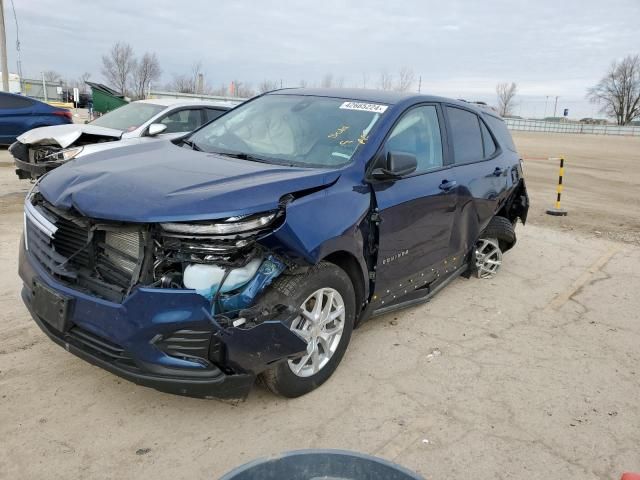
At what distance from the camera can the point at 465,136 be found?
504 cm

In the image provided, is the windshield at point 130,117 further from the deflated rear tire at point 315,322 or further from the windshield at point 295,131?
the deflated rear tire at point 315,322

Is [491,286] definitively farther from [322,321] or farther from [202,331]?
[202,331]

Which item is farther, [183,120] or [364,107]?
[183,120]

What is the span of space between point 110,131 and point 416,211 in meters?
6.22

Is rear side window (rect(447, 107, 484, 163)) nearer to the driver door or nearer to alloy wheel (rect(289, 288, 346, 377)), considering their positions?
the driver door

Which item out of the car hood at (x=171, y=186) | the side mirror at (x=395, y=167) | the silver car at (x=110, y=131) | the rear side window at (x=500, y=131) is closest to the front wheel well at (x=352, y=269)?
the car hood at (x=171, y=186)

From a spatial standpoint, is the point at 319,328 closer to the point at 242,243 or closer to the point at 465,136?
the point at 242,243

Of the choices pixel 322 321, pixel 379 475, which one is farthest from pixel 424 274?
pixel 379 475

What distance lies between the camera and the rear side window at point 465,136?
4.81m

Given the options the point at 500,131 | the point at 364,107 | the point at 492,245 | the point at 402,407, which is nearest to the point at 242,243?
the point at 402,407

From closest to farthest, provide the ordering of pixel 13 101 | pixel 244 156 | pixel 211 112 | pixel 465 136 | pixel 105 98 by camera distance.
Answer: pixel 244 156, pixel 465 136, pixel 211 112, pixel 13 101, pixel 105 98

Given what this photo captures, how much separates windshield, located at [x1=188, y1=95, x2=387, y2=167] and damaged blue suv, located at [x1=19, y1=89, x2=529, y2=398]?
1cm

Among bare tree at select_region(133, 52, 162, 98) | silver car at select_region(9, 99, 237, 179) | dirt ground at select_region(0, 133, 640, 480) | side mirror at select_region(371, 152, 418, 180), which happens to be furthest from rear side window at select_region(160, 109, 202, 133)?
bare tree at select_region(133, 52, 162, 98)

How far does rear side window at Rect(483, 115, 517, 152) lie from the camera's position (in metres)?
5.79
